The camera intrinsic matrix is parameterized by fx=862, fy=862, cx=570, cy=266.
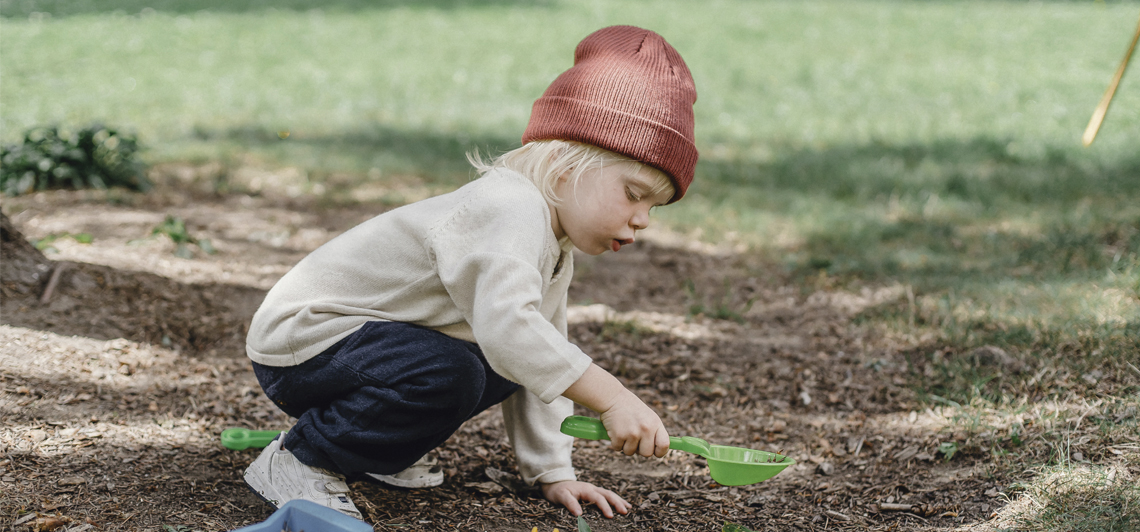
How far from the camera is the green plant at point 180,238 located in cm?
369

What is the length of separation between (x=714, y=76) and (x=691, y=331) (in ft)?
20.9

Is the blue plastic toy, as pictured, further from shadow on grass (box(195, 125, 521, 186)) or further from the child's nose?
shadow on grass (box(195, 125, 521, 186))

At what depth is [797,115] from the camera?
24.8 ft

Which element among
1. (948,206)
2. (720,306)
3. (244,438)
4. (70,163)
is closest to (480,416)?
(244,438)

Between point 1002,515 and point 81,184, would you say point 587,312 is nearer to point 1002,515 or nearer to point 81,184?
point 1002,515

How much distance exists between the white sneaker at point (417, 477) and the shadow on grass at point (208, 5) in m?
12.2

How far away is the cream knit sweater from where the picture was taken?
1.76 m

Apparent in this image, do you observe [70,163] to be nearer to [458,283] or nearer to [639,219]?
[458,283]

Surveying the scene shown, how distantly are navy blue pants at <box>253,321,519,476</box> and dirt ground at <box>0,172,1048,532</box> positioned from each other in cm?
21

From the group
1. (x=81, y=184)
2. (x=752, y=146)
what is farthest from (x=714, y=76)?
(x=81, y=184)

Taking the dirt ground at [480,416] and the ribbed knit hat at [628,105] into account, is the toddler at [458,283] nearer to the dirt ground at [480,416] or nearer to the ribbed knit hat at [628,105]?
the ribbed knit hat at [628,105]

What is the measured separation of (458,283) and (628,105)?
55cm

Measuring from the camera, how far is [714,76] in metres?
9.33

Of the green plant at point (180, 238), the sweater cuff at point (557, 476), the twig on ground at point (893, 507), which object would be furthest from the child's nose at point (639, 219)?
the green plant at point (180, 238)
